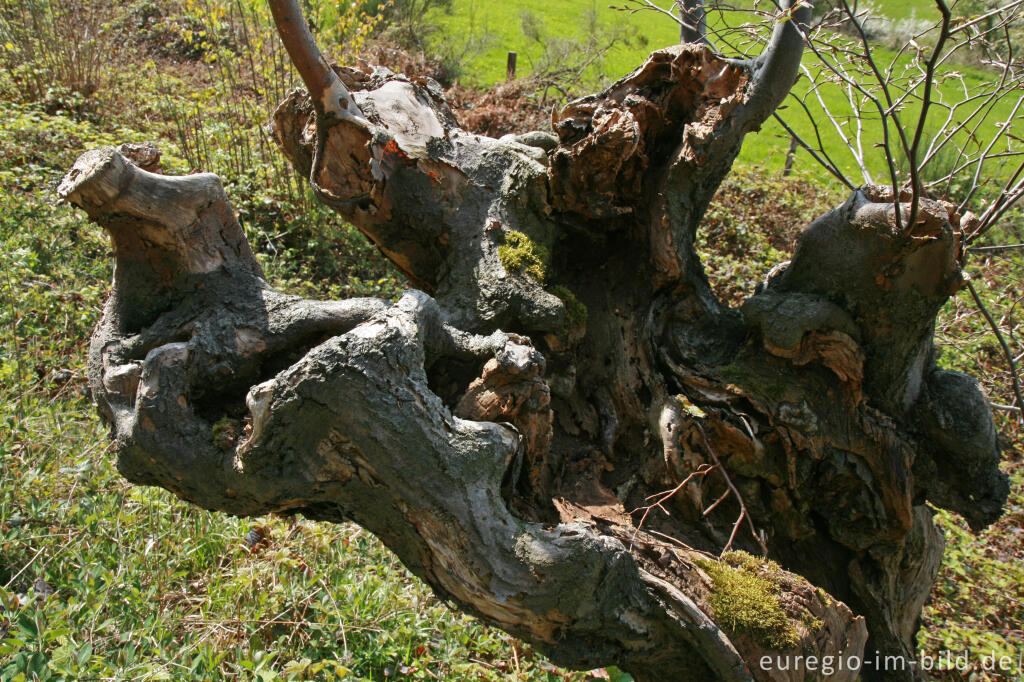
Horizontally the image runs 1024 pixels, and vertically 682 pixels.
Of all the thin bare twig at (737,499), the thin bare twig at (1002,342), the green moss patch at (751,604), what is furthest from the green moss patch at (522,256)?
the thin bare twig at (1002,342)

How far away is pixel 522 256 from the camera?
2898 millimetres

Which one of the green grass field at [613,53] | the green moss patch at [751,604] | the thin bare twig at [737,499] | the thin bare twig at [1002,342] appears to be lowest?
the green moss patch at [751,604]

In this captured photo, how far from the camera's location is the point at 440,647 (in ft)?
10.9

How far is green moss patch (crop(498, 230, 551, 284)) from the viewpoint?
287 centimetres

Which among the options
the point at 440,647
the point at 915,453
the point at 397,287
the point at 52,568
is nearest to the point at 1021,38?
the point at 915,453

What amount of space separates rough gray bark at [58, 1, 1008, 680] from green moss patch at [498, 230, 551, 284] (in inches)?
0.6

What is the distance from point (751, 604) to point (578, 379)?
1.19 m

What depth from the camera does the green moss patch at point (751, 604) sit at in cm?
229

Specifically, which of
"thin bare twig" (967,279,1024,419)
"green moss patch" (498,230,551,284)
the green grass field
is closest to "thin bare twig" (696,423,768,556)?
"green moss patch" (498,230,551,284)

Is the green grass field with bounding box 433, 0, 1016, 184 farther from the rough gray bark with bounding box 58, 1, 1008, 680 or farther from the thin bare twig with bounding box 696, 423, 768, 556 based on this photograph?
the thin bare twig with bounding box 696, 423, 768, 556

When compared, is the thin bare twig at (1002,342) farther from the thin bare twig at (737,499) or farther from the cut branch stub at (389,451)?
the cut branch stub at (389,451)

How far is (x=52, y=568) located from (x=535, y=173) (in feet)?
10.0

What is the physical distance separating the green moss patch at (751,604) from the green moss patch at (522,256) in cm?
136

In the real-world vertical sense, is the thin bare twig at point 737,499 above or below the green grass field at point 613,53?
below
